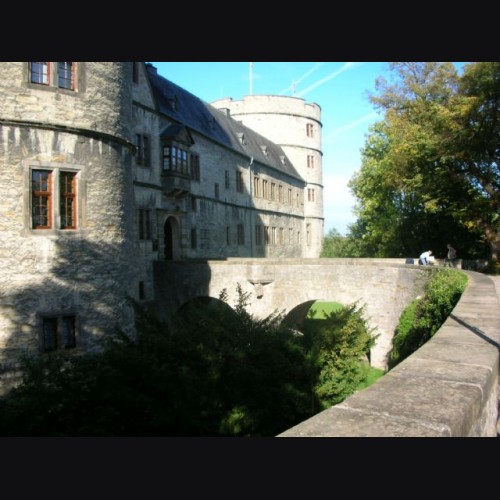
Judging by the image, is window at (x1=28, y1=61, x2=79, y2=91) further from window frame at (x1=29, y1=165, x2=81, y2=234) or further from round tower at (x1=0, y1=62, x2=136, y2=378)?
window frame at (x1=29, y1=165, x2=81, y2=234)

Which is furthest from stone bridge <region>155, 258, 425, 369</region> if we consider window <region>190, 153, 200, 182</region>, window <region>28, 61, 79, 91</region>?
window <region>28, 61, 79, 91</region>

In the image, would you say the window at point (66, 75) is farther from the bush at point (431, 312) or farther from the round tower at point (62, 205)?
the bush at point (431, 312)

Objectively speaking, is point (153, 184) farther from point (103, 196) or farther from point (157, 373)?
point (157, 373)

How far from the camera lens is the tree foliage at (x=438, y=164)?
19.5 m

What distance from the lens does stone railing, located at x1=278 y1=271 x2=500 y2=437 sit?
238 centimetres

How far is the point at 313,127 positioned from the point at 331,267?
93.2 ft

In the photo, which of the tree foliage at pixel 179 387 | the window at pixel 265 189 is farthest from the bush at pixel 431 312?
the window at pixel 265 189

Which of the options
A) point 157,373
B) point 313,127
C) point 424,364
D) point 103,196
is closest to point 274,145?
point 313,127

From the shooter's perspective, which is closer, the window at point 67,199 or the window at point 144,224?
the window at point 67,199

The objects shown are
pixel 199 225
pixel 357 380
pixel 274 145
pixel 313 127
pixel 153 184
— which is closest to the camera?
pixel 357 380

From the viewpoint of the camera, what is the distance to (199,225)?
24.7 m

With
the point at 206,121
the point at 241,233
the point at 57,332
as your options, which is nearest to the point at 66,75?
the point at 57,332

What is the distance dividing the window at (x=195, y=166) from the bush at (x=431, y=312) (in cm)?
1428

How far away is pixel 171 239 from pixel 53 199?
10.8m
